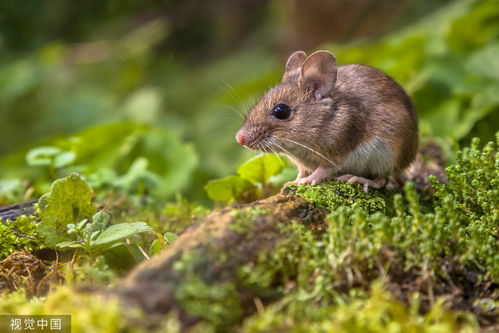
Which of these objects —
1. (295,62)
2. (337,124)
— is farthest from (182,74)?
(337,124)

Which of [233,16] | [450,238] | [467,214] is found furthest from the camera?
[233,16]

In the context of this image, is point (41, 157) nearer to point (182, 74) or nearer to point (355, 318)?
point (355, 318)

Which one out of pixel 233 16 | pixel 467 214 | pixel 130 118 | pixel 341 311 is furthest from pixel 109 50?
pixel 341 311

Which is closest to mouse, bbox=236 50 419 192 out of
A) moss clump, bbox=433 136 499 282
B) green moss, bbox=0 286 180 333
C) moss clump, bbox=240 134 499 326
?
moss clump, bbox=433 136 499 282

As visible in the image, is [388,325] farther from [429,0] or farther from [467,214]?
[429,0]

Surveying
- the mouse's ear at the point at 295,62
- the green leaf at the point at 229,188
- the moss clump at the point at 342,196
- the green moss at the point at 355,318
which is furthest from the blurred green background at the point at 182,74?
the green moss at the point at 355,318
